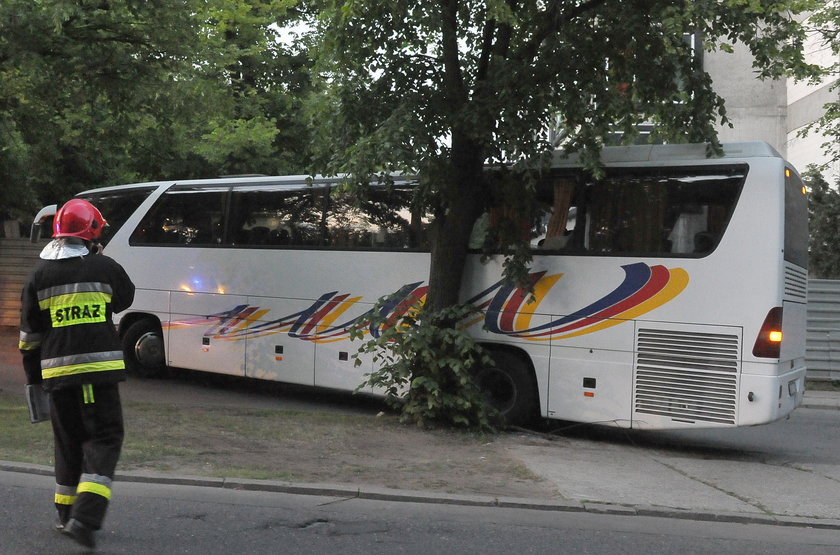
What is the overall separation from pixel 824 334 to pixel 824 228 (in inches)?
209

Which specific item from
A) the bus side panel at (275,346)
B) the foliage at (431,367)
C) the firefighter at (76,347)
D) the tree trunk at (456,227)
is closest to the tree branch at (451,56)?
→ the tree trunk at (456,227)

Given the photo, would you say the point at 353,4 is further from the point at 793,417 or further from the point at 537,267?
the point at 793,417

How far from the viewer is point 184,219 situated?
1433cm

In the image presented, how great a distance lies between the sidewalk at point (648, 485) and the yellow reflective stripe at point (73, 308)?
229 centimetres

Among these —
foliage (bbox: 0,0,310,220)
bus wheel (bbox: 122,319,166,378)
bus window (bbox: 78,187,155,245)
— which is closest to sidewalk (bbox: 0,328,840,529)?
foliage (bbox: 0,0,310,220)

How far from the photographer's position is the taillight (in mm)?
9516

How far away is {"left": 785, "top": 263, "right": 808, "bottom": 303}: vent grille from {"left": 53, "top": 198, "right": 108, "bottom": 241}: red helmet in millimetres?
7073

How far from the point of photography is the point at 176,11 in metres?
12.5

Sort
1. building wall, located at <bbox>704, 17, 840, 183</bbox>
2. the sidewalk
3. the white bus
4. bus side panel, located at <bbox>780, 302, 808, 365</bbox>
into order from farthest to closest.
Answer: building wall, located at <bbox>704, 17, 840, 183</bbox>
bus side panel, located at <bbox>780, 302, 808, 365</bbox>
the white bus
the sidewalk

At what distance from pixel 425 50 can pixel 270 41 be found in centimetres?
1368

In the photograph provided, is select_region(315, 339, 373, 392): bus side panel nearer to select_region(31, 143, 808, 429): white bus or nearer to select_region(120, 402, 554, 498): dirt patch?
select_region(31, 143, 808, 429): white bus

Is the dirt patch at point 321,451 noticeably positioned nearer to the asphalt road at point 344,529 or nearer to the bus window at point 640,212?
the asphalt road at point 344,529

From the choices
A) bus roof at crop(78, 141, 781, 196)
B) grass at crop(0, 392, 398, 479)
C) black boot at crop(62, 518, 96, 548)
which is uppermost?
bus roof at crop(78, 141, 781, 196)

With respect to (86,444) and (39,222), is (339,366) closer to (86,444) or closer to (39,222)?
(39,222)
